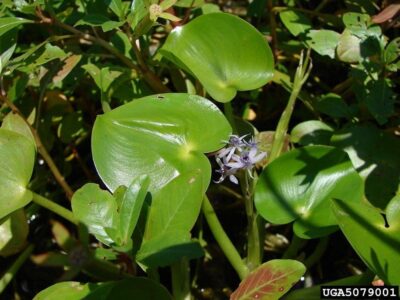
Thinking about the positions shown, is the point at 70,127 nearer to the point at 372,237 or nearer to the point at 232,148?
the point at 232,148

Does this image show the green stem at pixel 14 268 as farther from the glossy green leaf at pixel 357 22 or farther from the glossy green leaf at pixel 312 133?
the glossy green leaf at pixel 357 22

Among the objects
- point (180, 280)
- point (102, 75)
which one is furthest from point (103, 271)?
point (102, 75)

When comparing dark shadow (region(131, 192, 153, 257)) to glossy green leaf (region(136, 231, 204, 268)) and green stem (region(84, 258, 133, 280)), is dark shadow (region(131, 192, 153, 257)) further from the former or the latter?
green stem (region(84, 258, 133, 280))

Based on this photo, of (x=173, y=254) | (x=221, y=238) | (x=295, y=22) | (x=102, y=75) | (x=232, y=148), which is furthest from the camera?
(x=295, y=22)

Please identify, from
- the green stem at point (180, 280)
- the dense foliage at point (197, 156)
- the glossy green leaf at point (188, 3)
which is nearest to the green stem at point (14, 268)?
the dense foliage at point (197, 156)

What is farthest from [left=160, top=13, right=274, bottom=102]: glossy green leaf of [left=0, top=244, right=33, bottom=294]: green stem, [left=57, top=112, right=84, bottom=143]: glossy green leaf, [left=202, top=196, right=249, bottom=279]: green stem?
[left=0, top=244, right=33, bottom=294]: green stem

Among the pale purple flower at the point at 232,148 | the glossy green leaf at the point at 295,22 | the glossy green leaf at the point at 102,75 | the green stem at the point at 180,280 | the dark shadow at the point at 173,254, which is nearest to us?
the dark shadow at the point at 173,254
